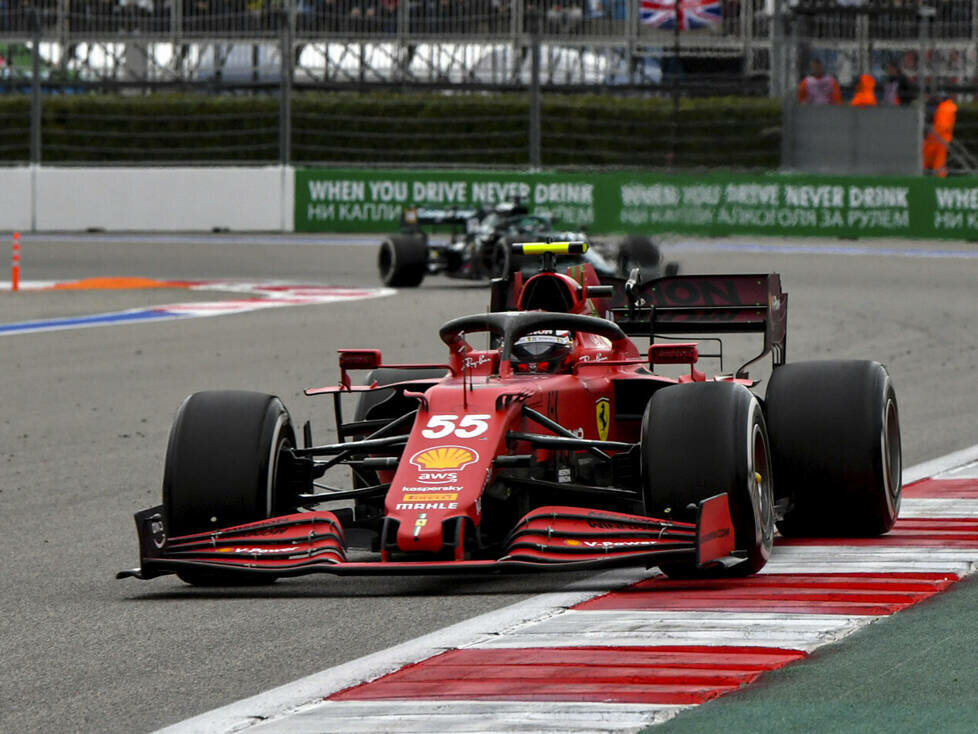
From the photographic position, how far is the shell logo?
7.02 metres

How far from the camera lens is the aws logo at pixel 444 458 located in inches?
276

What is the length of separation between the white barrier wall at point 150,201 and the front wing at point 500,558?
27.9 metres

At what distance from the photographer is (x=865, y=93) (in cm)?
3591

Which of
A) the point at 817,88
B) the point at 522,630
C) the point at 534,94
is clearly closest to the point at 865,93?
the point at 817,88

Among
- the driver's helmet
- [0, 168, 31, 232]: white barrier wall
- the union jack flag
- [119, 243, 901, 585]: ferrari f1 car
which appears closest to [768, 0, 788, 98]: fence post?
the union jack flag

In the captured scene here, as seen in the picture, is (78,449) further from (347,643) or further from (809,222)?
(809,222)

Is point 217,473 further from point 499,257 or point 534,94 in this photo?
point 534,94

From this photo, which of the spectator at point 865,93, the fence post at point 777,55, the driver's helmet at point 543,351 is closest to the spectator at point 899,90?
the spectator at point 865,93

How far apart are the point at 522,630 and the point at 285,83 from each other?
1109 inches

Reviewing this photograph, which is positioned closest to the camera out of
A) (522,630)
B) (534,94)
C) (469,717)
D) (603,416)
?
(469,717)

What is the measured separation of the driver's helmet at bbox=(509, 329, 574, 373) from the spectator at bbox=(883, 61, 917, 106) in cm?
2907

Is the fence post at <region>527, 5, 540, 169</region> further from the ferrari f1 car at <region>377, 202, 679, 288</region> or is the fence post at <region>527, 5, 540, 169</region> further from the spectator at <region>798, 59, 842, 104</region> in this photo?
the ferrari f1 car at <region>377, 202, 679, 288</region>

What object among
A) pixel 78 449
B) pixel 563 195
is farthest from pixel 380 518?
pixel 563 195

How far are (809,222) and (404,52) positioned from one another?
343 inches
